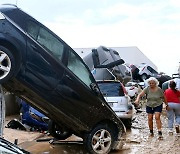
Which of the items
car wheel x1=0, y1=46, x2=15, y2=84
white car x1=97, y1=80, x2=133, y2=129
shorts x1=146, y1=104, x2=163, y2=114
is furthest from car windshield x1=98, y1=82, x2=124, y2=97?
car wheel x1=0, y1=46, x2=15, y2=84

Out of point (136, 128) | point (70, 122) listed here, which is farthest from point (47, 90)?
point (136, 128)

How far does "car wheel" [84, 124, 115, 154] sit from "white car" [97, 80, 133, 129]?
3141 mm

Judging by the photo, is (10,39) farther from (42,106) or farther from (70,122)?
(70,122)

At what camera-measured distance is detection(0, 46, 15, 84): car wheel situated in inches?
253

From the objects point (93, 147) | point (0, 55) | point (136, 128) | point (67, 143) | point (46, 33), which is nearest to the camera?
point (0, 55)

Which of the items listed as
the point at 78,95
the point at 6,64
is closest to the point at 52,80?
the point at 78,95

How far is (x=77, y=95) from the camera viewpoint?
7227mm

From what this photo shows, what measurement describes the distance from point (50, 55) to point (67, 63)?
462mm

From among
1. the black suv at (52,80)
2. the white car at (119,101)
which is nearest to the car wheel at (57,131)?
the black suv at (52,80)

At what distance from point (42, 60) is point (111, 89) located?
16.3 ft

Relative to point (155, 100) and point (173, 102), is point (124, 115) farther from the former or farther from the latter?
point (173, 102)

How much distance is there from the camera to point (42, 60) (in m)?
6.78

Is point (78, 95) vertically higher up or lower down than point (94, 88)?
lower down

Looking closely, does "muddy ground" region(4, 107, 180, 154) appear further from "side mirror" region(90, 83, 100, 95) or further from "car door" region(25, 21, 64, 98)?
"car door" region(25, 21, 64, 98)
